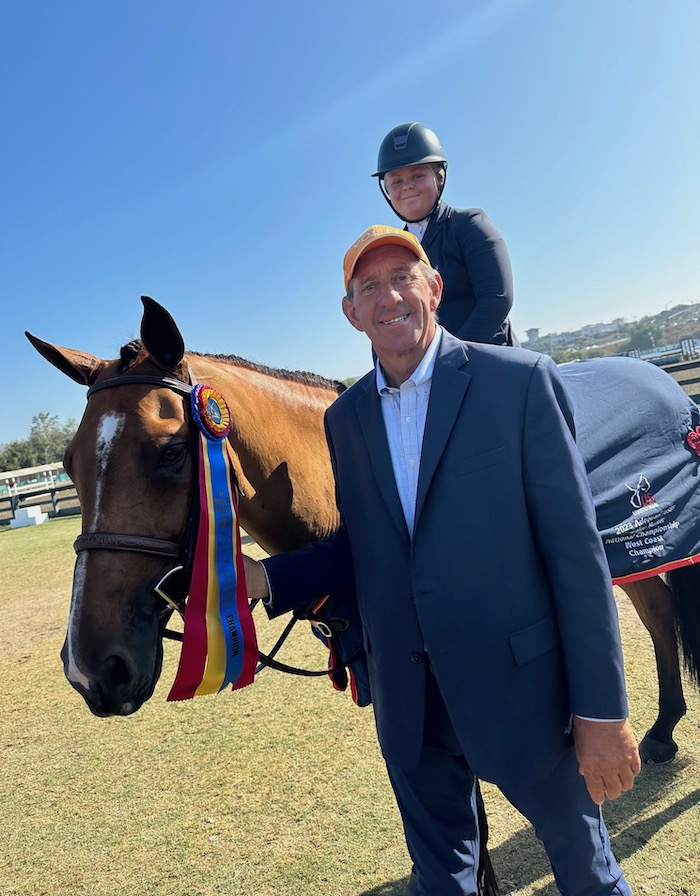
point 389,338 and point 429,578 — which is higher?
point 389,338

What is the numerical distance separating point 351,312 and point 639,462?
153 centimetres

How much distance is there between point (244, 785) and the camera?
3377 mm

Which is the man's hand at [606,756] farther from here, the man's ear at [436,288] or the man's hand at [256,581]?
the man's ear at [436,288]

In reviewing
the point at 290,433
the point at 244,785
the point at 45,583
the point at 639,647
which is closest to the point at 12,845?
the point at 244,785

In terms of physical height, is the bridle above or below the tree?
below

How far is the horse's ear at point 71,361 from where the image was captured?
6.54 ft

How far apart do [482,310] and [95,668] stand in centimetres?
205

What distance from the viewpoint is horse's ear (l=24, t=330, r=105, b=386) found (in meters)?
1.99

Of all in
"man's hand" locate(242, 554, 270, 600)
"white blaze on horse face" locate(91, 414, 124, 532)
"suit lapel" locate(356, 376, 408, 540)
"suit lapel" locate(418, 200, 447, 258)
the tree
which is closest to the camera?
"suit lapel" locate(356, 376, 408, 540)

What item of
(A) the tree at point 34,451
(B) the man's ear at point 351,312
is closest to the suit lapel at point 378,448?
(B) the man's ear at point 351,312

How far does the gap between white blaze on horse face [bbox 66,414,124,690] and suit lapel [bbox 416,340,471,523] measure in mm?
937

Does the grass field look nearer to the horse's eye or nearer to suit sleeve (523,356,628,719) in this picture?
suit sleeve (523,356,628,719)

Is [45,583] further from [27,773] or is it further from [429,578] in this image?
[429,578]

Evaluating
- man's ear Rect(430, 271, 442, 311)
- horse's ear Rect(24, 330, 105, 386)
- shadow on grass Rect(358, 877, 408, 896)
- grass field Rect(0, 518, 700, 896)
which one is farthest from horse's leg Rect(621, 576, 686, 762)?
horse's ear Rect(24, 330, 105, 386)
